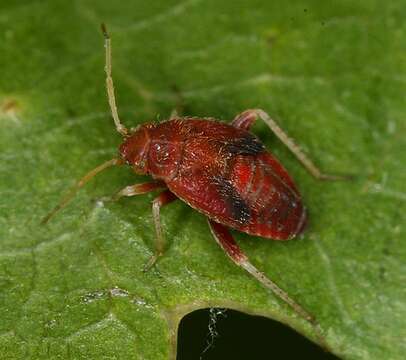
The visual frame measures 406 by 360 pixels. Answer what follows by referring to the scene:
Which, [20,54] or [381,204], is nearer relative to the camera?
[381,204]

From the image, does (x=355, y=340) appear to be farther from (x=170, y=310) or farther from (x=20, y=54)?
(x=20, y=54)

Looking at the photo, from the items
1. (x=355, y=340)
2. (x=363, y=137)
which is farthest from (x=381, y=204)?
(x=355, y=340)

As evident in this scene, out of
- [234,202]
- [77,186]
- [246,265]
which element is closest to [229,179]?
[234,202]

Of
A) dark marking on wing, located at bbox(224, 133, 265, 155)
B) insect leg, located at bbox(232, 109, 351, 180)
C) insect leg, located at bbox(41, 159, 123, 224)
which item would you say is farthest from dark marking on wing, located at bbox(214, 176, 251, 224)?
insect leg, located at bbox(41, 159, 123, 224)

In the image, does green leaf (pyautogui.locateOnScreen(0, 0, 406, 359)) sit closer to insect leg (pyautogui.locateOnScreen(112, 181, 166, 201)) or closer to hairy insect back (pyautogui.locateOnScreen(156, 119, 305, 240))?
insect leg (pyautogui.locateOnScreen(112, 181, 166, 201))

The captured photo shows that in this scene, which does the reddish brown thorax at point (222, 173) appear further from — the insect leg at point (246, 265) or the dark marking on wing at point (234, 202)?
the insect leg at point (246, 265)

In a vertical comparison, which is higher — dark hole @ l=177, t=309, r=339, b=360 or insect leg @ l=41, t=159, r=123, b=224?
insect leg @ l=41, t=159, r=123, b=224

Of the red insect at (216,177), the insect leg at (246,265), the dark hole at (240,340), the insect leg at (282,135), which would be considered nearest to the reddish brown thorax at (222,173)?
the red insect at (216,177)
